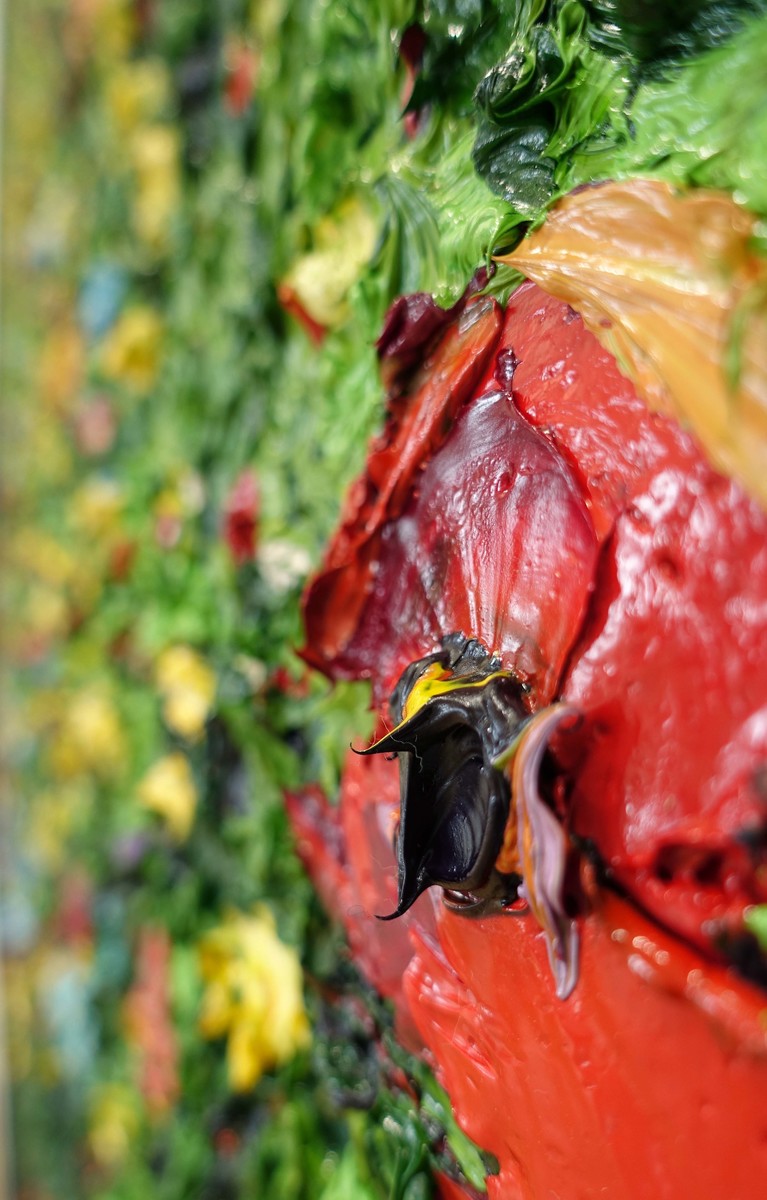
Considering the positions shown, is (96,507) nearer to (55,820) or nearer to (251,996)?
(55,820)

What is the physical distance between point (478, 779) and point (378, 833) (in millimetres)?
173

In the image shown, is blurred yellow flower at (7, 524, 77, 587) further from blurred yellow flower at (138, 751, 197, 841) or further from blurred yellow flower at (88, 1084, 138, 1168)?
blurred yellow flower at (88, 1084, 138, 1168)

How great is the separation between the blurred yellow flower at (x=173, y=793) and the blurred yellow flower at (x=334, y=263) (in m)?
0.50

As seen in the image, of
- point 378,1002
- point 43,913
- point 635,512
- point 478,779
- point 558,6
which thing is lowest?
point 43,913

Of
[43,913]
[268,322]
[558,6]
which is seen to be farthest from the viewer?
[43,913]

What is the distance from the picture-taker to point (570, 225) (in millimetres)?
425

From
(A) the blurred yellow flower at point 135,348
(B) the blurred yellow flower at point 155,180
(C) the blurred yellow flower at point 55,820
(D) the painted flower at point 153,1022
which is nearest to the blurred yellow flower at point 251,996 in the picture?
(D) the painted flower at point 153,1022

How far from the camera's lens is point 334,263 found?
70cm

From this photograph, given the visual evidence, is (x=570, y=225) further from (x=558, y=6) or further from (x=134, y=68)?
(x=134, y=68)

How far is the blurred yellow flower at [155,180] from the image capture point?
3.33 feet

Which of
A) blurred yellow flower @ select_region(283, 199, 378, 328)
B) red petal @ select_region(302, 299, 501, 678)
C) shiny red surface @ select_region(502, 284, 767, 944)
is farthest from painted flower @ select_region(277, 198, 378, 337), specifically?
shiny red surface @ select_region(502, 284, 767, 944)

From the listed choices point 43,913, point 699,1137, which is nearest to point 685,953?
point 699,1137

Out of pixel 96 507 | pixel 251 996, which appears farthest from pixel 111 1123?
pixel 96 507

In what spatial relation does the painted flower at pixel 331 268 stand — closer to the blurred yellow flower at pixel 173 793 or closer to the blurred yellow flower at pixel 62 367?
the blurred yellow flower at pixel 173 793
